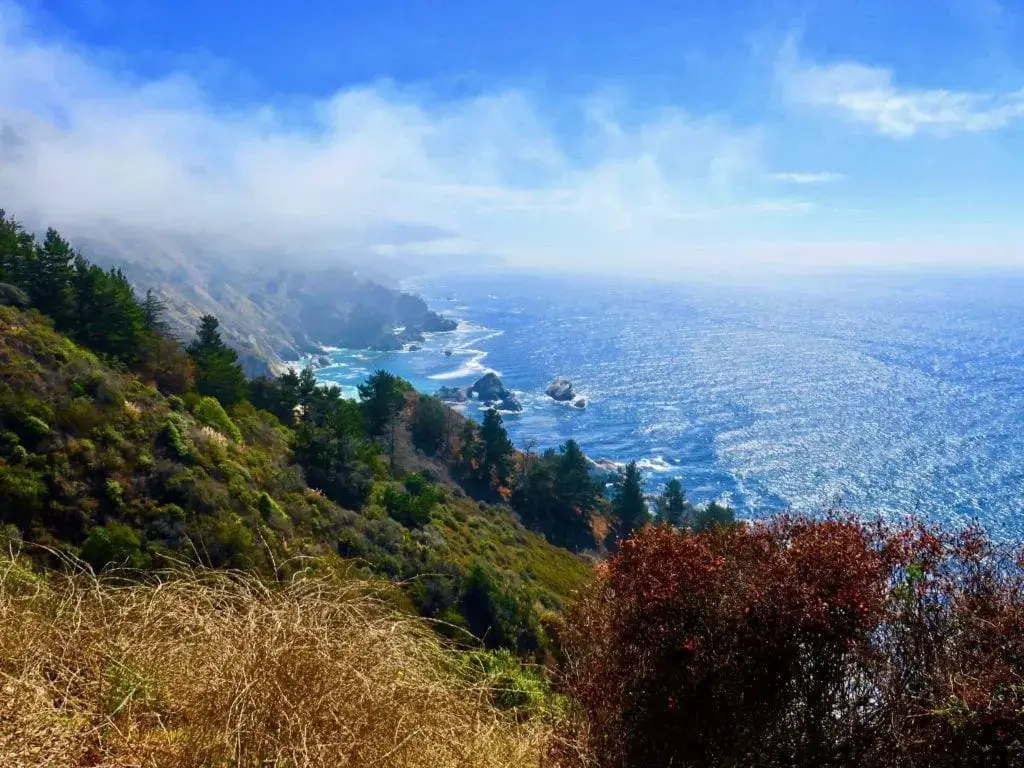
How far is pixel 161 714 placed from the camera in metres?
4.05

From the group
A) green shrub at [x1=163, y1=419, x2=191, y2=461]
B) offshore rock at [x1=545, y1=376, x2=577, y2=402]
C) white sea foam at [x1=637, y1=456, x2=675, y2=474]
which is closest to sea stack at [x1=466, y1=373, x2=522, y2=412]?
offshore rock at [x1=545, y1=376, x2=577, y2=402]

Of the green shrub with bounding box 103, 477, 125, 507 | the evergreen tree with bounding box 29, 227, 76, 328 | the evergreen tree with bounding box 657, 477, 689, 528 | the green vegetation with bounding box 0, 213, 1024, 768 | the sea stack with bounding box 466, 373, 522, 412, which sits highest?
the evergreen tree with bounding box 29, 227, 76, 328

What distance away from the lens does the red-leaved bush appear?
17.4 ft

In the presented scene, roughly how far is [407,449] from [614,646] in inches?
1975

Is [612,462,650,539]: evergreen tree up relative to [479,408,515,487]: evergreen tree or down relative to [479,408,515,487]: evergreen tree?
down

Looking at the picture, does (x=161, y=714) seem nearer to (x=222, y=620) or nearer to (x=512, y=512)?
(x=222, y=620)

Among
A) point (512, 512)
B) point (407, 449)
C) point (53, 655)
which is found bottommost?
point (512, 512)

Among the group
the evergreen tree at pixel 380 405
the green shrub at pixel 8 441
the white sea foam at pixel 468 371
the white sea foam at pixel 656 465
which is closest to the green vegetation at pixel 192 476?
the green shrub at pixel 8 441

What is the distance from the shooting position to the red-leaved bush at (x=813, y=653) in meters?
5.30

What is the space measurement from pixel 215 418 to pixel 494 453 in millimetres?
31949

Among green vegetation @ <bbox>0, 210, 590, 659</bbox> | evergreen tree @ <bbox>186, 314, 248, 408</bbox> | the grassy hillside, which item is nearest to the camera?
the grassy hillside

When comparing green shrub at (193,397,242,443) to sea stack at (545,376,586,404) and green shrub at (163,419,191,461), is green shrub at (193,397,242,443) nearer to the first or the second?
green shrub at (163,419,191,461)

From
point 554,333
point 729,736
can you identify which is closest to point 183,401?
point 729,736

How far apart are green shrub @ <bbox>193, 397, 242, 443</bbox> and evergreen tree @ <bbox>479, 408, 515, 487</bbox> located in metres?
30.1
